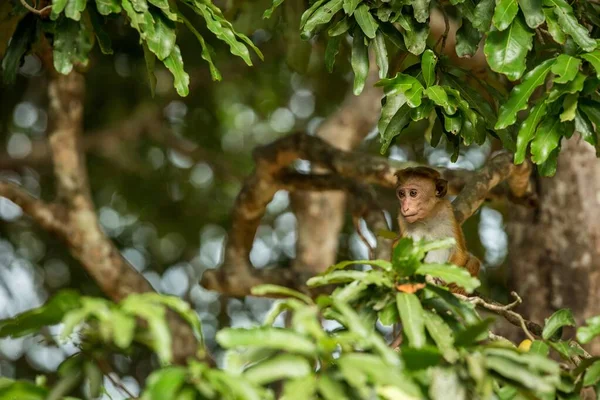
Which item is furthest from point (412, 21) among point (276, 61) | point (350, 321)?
point (276, 61)

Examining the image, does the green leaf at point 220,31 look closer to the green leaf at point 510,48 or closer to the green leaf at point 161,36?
the green leaf at point 161,36

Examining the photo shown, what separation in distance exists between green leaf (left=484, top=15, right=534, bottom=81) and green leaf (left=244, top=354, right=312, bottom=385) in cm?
172

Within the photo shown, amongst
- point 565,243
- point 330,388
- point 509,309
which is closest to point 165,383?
point 330,388

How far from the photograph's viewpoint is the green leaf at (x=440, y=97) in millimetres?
3863

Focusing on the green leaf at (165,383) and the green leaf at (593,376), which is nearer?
the green leaf at (165,383)

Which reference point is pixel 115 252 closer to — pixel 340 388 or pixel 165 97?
pixel 165 97

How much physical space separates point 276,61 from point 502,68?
6175 millimetres

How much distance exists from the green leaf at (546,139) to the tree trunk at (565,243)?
104 inches

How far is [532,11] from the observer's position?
379 centimetres

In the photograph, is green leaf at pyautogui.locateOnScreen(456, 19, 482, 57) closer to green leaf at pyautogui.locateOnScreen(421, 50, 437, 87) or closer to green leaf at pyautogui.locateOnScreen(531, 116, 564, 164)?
green leaf at pyautogui.locateOnScreen(421, 50, 437, 87)

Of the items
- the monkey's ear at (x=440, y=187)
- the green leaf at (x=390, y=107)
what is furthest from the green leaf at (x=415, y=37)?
the monkey's ear at (x=440, y=187)

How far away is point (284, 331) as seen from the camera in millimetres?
2443

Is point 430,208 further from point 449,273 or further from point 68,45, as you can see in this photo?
point 449,273

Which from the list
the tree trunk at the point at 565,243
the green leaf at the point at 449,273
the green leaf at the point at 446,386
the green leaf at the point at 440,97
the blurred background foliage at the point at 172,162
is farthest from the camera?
the blurred background foliage at the point at 172,162
